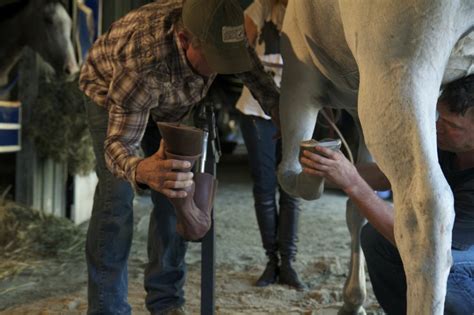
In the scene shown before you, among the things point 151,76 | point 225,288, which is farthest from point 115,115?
point 225,288

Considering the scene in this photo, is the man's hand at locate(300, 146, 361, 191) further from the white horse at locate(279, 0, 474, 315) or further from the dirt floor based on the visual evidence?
the dirt floor

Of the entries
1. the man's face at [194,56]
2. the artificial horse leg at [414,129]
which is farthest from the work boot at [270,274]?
the artificial horse leg at [414,129]

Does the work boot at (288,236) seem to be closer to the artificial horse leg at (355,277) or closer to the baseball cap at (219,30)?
the artificial horse leg at (355,277)

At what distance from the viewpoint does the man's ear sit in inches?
60.5

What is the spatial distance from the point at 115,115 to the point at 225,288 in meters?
1.30

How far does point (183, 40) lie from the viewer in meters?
1.55

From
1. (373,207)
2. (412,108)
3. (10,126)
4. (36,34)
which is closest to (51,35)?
(36,34)

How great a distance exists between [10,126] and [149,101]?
210 centimetres

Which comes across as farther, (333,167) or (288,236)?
(288,236)

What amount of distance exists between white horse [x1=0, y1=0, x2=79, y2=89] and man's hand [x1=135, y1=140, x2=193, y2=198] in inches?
108

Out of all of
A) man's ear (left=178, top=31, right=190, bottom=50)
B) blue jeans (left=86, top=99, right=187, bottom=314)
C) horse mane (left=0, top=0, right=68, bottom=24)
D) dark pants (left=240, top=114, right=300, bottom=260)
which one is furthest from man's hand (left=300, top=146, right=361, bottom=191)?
horse mane (left=0, top=0, right=68, bottom=24)

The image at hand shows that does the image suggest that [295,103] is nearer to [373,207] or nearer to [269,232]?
[373,207]

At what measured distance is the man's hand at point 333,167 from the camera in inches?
46.1

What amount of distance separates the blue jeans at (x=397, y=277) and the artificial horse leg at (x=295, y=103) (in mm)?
293
